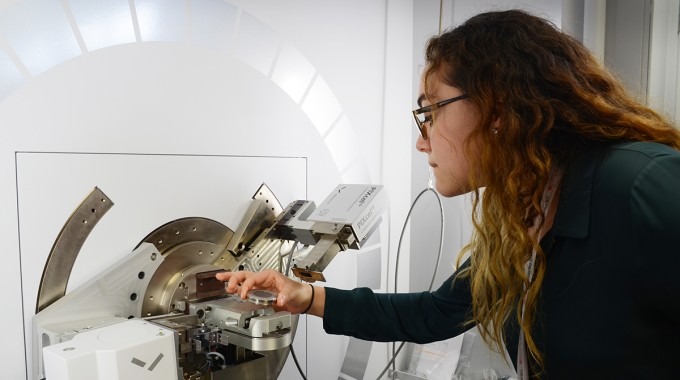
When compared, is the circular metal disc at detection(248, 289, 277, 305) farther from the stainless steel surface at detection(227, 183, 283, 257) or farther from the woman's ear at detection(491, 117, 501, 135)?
the woman's ear at detection(491, 117, 501, 135)

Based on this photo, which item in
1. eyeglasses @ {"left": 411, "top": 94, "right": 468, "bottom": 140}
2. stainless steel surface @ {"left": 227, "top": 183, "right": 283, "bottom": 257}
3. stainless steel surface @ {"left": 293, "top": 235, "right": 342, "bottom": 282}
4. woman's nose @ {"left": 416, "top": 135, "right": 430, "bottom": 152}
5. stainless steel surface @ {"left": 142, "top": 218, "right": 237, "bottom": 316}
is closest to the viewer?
eyeglasses @ {"left": 411, "top": 94, "right": 468, "bottom": 140}

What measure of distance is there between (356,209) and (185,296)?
0.50 metres

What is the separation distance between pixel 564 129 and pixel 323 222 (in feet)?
2.07

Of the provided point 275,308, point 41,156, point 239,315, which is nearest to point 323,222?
point 275,308

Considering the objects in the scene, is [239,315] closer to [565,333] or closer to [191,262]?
[191,262]

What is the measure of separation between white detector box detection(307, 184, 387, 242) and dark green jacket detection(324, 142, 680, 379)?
448 millimetres

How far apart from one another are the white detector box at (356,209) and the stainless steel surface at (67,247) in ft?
1.71

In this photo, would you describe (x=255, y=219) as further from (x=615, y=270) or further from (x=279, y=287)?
(x=615, y=270)

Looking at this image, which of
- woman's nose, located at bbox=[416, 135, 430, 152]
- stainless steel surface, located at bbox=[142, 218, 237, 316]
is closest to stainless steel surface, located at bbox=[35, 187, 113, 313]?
stainless steel surface, located at bbox=[142, 218, 237, 316]

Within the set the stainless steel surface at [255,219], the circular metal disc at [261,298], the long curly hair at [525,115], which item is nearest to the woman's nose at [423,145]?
the long curly hair at [525,115]

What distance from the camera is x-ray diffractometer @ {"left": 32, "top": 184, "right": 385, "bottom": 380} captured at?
2.98 feet

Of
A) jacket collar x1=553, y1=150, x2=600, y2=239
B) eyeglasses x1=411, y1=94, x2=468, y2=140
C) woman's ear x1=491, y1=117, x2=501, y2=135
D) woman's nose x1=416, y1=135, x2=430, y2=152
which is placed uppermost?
eyeglasses x1=411, y1=94, x2=468, y2=140

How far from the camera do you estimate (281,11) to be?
1565mm

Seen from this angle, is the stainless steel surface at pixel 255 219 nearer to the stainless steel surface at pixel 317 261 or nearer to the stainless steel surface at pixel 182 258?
the stainless steel surface at pixel 182 258
